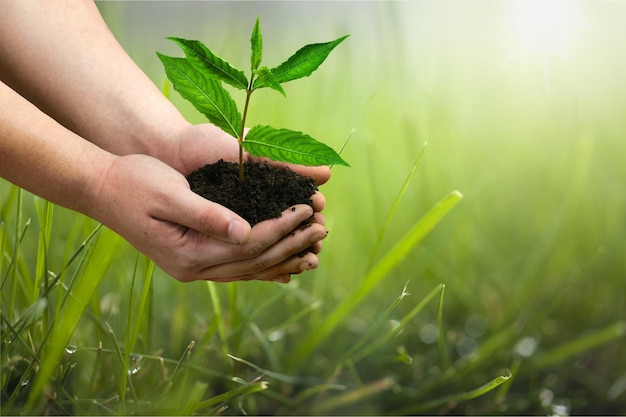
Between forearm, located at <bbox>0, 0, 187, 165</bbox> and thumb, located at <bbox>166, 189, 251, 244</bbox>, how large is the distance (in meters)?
0.19

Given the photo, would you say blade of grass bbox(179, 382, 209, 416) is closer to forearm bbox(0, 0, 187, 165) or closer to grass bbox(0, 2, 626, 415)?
grass bbox(0, 2, 626, 415)

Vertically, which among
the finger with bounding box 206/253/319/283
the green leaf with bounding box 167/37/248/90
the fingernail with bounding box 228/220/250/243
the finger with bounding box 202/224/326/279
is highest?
the green leaf with bounding box 167/37/248/90

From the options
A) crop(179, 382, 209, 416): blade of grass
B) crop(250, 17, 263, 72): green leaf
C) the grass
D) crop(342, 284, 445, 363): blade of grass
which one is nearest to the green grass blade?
the grass

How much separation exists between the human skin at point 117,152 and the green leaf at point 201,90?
0.09m

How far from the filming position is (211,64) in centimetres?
68

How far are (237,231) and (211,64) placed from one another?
0.17 m

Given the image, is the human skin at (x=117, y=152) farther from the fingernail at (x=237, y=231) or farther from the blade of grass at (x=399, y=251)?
the blade of grass at (x=399, y=251)

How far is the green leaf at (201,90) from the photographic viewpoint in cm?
69

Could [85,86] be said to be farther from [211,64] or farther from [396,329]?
[396,329]

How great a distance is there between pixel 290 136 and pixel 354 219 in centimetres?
68

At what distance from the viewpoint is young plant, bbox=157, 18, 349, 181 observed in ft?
2.19

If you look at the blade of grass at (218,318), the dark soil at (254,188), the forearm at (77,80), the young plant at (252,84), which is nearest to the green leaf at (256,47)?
the young plant at (252,84)

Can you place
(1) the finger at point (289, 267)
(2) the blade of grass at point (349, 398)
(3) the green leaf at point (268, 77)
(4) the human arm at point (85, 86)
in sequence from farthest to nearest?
(2) the blade of grass at point (349, 398) < (4) the human arm at point (85, 86) < (1) the finger at point (289, 267) < (3) the green leaf at point (268, 77)

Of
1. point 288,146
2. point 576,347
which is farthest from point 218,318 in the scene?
point 576,347
